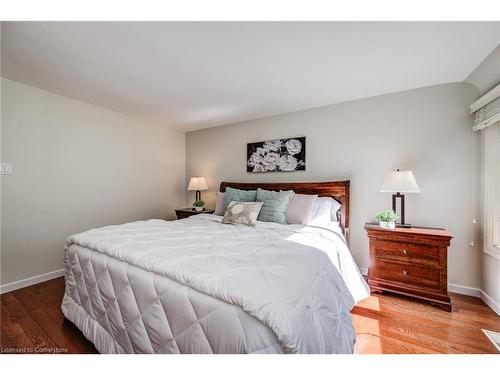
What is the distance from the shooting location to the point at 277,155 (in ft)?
10.7

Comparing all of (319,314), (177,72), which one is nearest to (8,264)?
(177,72)

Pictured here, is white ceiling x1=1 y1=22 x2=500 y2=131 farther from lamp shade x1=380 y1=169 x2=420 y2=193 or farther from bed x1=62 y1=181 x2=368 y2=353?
bed x1=62 y1=181 x2=368 y2=353

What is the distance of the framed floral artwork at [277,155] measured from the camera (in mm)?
3072

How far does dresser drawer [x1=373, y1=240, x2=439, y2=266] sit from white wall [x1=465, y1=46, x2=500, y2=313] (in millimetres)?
494

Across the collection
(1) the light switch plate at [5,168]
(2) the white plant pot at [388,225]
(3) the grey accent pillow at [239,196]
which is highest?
(1) the light switch plate at [5,168]

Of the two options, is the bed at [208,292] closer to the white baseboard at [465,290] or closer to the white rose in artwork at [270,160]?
the white baseboard at [465,290]

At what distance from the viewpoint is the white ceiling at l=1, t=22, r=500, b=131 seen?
146 cm

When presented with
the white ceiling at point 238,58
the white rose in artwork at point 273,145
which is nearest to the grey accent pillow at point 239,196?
the white rose in artwork at point 273,145

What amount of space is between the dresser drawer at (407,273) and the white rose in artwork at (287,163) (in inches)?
61.0

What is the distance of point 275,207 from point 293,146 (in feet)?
3.48

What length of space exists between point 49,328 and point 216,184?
8.79 ft

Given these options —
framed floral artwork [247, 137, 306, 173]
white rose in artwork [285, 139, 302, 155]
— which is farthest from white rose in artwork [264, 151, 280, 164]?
white rose in artwork [285, 139, 302, 155]

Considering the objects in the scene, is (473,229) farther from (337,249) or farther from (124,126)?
(124,126)
